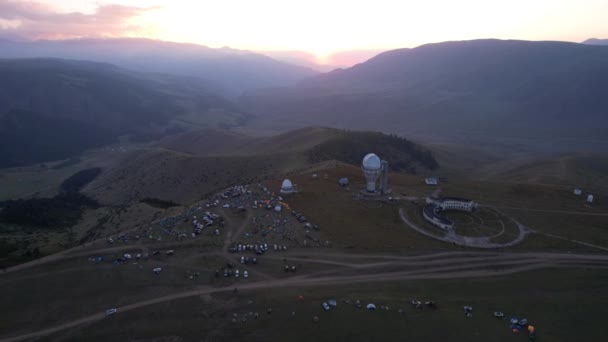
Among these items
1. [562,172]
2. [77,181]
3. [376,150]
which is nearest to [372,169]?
[376,150]

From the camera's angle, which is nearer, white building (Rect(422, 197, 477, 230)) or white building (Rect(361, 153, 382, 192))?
white building (Rect(422, 197, 477, 230))

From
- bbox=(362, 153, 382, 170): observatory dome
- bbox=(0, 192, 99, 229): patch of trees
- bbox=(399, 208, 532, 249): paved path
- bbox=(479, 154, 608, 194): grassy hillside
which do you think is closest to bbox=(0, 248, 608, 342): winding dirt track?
bbox=(399, 208, 532, 249): paved path

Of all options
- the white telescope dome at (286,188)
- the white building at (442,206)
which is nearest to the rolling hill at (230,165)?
the white telescope dome at (286,188)

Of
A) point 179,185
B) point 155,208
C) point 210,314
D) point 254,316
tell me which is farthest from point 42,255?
point 179,185

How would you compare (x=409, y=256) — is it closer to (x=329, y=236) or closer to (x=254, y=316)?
(x=329, y=236)

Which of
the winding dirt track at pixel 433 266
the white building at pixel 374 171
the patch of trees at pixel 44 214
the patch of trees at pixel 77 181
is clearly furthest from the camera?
the patch of trees at pixel 77 181

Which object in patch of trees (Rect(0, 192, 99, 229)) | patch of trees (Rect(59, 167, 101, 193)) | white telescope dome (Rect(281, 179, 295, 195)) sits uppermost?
white telescope dome (Rect(281, 179, 295, 195))

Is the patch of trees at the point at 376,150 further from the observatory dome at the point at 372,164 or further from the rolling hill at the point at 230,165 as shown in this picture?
the observatory dome at the point at 372,164

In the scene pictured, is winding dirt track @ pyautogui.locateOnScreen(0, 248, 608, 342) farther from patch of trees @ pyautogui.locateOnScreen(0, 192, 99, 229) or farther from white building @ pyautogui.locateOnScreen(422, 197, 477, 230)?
patch of trees @ pyautogui.locateOnScreen(0, 192, 99, 229)
